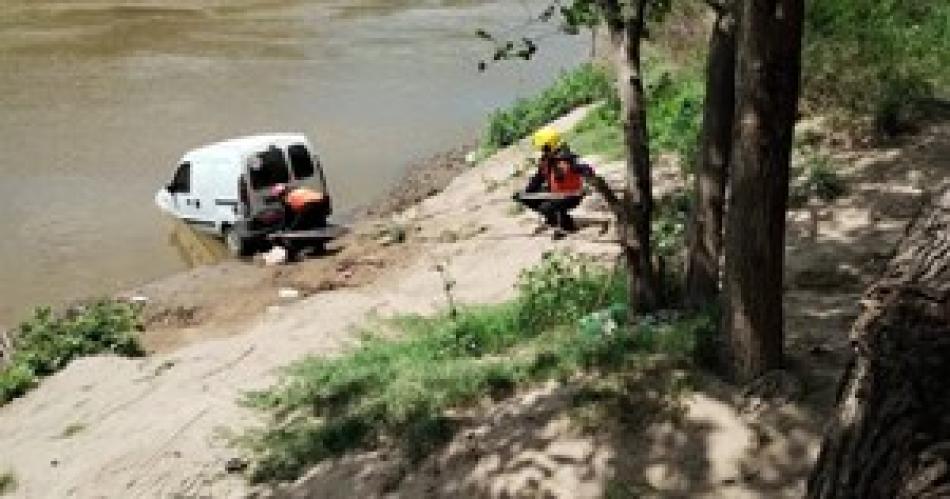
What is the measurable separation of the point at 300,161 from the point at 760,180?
39.7 feet

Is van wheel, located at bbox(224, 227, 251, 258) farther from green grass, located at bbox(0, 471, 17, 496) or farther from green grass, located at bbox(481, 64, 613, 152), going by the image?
green grass, located at bbox(0, 471, 17, 496)

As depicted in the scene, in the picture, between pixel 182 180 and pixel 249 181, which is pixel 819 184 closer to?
pixel 249 181

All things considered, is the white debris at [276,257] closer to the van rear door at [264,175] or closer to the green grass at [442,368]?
the van rear door at [264,175]

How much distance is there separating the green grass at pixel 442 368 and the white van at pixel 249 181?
22.4ft

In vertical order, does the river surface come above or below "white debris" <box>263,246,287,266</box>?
above

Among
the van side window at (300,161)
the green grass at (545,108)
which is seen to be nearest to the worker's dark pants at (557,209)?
the van side window at (300,161)

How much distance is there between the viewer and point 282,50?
3228 cm

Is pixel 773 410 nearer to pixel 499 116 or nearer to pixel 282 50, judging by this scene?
pixel 499 116

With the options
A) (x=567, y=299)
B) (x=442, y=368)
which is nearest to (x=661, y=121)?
(x=567, y=299)

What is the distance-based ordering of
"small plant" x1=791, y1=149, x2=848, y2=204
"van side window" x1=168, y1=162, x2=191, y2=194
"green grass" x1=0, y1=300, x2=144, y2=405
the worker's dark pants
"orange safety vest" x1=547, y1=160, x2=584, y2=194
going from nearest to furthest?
"small plant" x1=791, y1=149, x2=848, y2=204
"green grass" x1=0, y1=300, x2=144, y2=405
the worker's dark pants
"orange safety vest" x1=547, y1=160, x2=584, y2=194
"van side window" x1=168, y1=162, x2=191, y2=194

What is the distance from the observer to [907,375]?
2650 millimetres

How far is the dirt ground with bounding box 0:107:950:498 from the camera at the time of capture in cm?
664

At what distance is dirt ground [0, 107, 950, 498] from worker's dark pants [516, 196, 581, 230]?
0.24 metres

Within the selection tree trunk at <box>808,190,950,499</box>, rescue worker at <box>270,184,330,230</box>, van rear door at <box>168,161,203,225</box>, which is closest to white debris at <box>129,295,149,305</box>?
rescue worker at <box>270,184,330,230</box>
